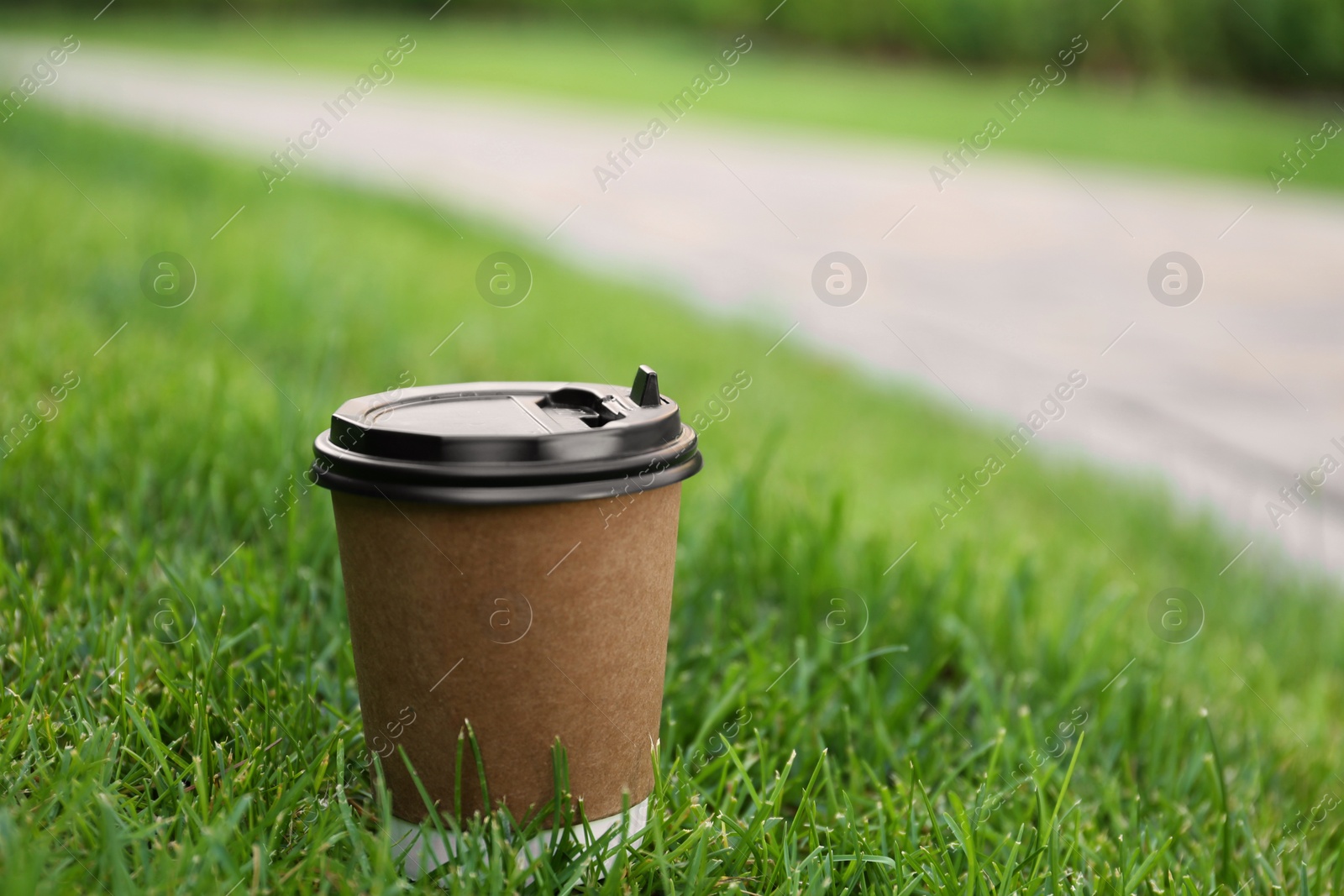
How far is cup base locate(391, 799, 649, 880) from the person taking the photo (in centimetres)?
162

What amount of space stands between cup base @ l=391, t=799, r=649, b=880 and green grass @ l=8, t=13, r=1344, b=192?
16645mm

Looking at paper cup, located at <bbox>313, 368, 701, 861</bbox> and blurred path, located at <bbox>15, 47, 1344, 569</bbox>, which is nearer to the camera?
paper cup, located at <bbox>313, 368, 701, 861</bbox>

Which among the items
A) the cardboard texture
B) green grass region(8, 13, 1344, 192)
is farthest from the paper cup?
green grass region(8, 13, 1344, 192)

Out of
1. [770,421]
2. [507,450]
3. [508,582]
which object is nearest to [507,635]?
[508,582]

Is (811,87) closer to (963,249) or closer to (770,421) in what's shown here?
(963,249)

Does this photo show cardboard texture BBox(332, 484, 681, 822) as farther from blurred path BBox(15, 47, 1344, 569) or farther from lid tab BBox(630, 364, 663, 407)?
blurred path BBox(15, 47, 1344, 569)

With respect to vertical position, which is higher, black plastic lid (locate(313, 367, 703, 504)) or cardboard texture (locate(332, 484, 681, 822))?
black plastic lid (locate(313, 367, 703, 504))

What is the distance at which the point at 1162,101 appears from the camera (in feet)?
90.5

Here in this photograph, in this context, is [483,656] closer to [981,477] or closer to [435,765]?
[435,765]

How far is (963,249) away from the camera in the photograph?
11.2 metres

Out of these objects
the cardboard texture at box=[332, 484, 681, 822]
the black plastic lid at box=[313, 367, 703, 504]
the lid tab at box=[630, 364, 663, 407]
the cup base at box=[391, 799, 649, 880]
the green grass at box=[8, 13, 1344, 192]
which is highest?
the green grass at box=[8, 13, 1344, 192]

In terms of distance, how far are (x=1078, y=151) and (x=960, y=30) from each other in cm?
1328

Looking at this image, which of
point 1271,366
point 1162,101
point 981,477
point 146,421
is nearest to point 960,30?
point 1162,101

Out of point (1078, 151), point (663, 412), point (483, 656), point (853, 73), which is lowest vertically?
point (483, 656)
